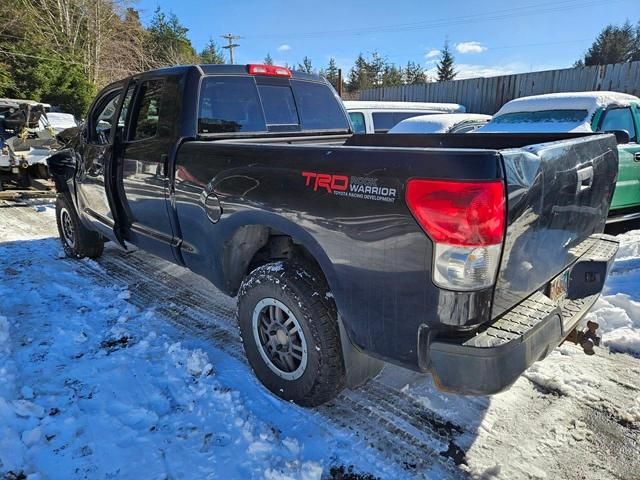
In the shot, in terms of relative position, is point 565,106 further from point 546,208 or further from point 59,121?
point 59,121

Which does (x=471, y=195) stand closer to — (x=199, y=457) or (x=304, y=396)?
(x=304, y=396)

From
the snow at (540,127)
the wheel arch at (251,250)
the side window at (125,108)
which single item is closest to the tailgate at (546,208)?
the wheel arch at (251,250)

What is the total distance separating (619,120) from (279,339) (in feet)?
21.4

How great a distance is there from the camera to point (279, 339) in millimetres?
2699

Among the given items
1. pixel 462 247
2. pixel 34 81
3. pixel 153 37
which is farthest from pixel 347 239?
pixel 153 37

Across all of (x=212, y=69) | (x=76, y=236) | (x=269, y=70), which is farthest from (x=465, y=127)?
(x=76, y=236)

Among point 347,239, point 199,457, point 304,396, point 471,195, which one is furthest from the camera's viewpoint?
point 304,396

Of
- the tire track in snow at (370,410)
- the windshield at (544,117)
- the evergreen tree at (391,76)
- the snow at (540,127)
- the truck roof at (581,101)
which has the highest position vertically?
the evergreen tree at (391,76)

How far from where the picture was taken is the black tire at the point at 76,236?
17.1ft

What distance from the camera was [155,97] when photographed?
359 cm

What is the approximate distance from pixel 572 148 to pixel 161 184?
2.82m

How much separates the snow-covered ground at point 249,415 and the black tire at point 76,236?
5.09 feet

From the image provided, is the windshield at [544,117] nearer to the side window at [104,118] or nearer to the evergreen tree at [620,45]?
the side window at [104,118]

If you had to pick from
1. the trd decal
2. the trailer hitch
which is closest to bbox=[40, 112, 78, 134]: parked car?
the trd decal
